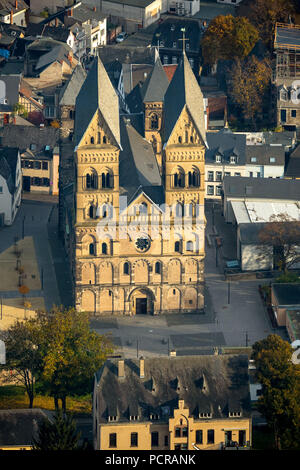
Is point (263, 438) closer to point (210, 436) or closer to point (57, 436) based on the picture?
point (210, 436)

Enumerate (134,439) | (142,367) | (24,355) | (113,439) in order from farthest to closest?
(24,355)
(142,367)
(134,439)
(113,439)

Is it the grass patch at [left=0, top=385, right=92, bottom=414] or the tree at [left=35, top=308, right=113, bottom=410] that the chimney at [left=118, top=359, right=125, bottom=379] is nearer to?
the tree at [left=35, top=308, right=113, bottom=410]

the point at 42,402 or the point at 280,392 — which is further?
the point at 42,402

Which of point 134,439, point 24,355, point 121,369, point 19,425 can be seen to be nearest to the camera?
point 19,425

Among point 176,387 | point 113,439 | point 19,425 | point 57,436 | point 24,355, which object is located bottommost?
point 57,436

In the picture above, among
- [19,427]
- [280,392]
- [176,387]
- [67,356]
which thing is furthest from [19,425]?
[280,392]

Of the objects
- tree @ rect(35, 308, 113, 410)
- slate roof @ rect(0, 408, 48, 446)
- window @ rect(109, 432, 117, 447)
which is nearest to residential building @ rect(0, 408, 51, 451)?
slate roof @ rect(0, 408, 48, 446)
